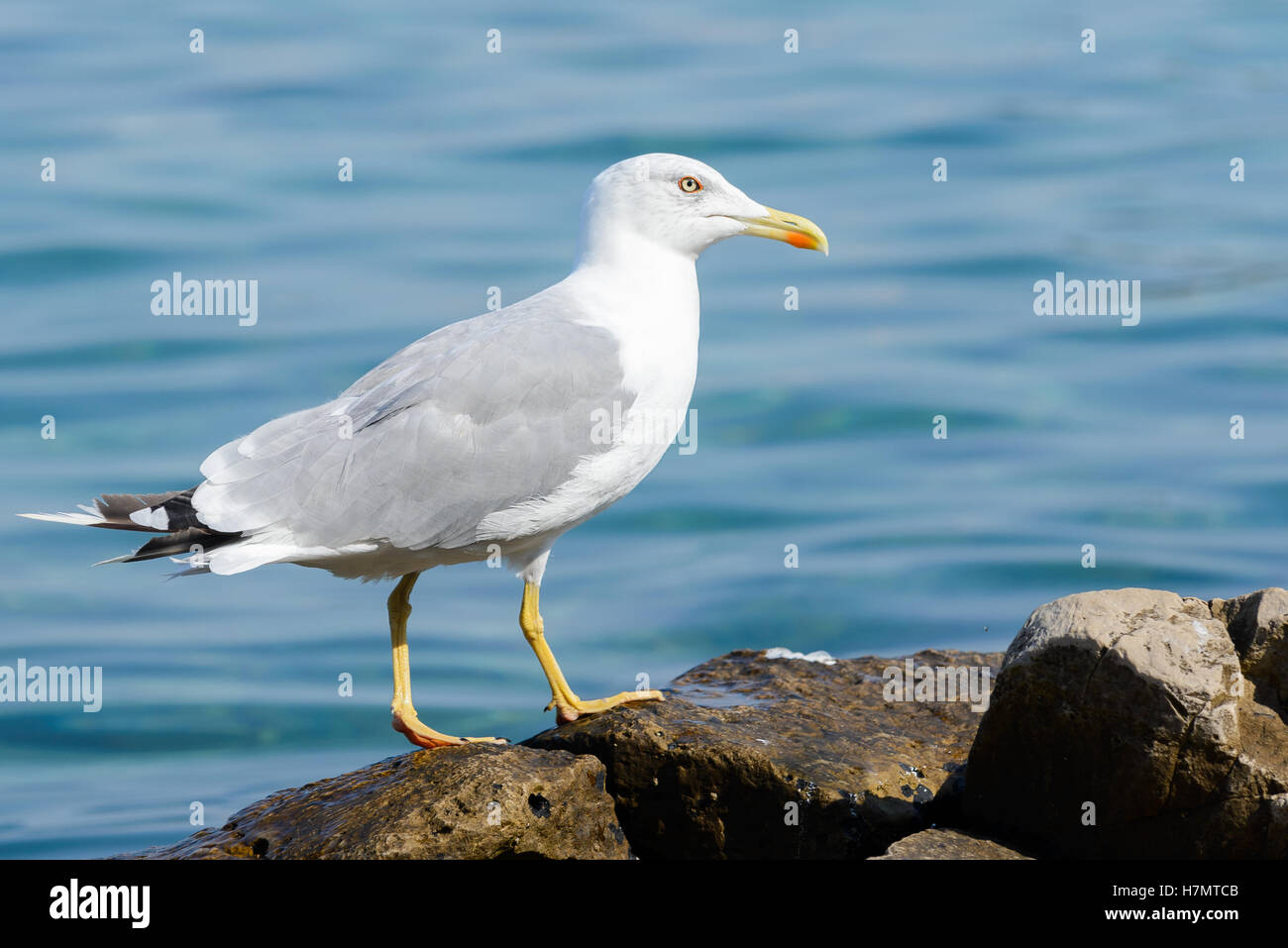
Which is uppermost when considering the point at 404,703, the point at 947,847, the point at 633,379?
the point at 633,379

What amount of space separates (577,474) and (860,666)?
5.97 ft

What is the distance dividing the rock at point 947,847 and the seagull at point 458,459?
150cm

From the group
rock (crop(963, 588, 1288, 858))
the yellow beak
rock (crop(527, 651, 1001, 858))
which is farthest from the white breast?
rock (crop(963, 588, 1288, 858))

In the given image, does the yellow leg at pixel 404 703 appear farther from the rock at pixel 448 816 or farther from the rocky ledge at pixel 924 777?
the rock at pixel 448 816

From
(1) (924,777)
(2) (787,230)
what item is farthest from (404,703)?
(2) (787,230)

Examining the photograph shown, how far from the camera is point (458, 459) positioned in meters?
6.02

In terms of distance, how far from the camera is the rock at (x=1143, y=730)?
4.84 metres

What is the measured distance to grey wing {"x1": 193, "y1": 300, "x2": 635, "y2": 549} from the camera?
5.91 meters

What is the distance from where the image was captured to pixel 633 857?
5.73 metres

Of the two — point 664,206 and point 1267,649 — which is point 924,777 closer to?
point 1267,649

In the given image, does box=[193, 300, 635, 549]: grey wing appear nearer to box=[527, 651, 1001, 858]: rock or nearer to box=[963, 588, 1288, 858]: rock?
box=[527, 651, 1001, 858]: rock

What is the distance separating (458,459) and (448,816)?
1523mm
